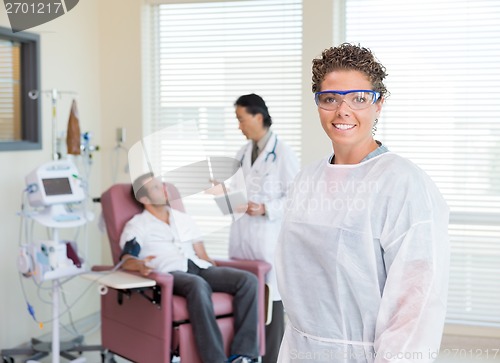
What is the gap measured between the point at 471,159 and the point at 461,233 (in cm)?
47

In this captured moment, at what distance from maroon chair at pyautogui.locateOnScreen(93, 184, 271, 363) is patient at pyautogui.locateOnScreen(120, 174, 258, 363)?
0.16 ft

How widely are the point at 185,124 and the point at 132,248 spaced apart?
3.71 ft

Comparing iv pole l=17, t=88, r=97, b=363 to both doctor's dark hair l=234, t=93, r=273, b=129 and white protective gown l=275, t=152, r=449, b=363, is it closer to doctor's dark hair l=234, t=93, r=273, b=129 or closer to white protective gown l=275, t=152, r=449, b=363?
doctor's dark hair l=234, t=93, r=273, b=129

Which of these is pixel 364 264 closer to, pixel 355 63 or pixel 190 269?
pixel 355 63

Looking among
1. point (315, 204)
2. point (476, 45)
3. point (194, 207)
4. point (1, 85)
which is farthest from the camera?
point (194, 207)

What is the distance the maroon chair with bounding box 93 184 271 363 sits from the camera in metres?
3.30

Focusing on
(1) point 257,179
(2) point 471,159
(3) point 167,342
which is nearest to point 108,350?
(3) point 167,342

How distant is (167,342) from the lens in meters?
3.29

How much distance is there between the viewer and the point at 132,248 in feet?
11.6

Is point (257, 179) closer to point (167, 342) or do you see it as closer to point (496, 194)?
point (167, 342)

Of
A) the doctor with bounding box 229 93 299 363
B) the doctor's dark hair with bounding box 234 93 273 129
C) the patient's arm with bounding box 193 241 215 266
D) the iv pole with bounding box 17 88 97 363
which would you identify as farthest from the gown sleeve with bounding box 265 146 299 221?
the iv pole with bounding box 17 88 97 363

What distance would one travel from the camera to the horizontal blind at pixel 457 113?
4266mm

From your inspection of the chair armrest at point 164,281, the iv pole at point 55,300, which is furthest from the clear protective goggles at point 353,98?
the iv pole at point 55,300

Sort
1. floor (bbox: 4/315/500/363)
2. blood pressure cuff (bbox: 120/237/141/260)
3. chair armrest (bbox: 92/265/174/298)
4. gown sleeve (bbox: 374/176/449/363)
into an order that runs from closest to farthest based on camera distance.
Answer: gown sleeve (bbox: 374/176/449/363), chair armrest (bbox: 92/265/174/298), blood pressure cuff (bbox: 120/237/141/260), floor (bbox: 4/315/500/363)
